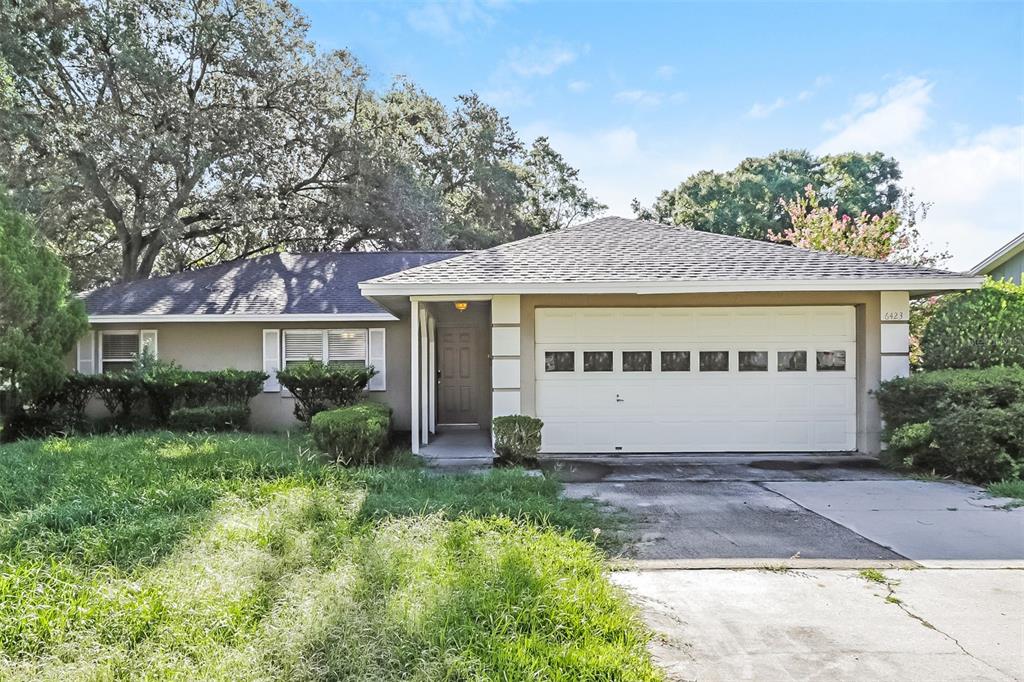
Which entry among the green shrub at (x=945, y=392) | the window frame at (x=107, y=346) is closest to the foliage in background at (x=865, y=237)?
the green shrub at (x=945, y=392)

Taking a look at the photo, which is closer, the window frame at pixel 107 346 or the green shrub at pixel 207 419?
the green shrub at pixel 207 419

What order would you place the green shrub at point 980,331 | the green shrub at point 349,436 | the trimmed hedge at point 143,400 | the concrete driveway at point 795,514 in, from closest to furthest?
1. the concrete driveway at point 795,514
2. the green shrub at point 349,436
3. the green shrub at point 980,331
4. the trimmed hedge at point 143,400

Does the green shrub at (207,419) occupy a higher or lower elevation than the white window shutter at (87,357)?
lower

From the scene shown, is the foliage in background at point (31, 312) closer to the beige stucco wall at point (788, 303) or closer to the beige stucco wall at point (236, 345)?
the beige stucco wall at point (236, 345)

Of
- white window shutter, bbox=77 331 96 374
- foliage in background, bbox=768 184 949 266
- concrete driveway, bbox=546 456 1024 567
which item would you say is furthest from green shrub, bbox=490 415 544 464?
foliage in background, bbox=768 184 949 266

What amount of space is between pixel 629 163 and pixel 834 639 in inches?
543

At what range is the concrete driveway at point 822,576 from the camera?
298cm

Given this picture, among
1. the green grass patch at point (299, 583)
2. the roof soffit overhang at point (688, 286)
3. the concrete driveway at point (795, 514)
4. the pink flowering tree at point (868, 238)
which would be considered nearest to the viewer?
the green grass patch at point (299, 583)

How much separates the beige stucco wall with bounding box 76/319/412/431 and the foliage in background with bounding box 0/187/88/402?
156 centimetres

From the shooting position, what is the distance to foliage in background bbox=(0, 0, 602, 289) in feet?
49.2

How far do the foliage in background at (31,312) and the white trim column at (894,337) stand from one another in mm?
13094

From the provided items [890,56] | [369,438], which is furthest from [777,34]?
[369,438]

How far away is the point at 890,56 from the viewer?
10.1 metres

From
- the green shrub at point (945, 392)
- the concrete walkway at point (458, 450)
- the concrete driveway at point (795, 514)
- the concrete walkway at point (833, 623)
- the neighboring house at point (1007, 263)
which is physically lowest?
the concrete walkway at point (458, 450)
